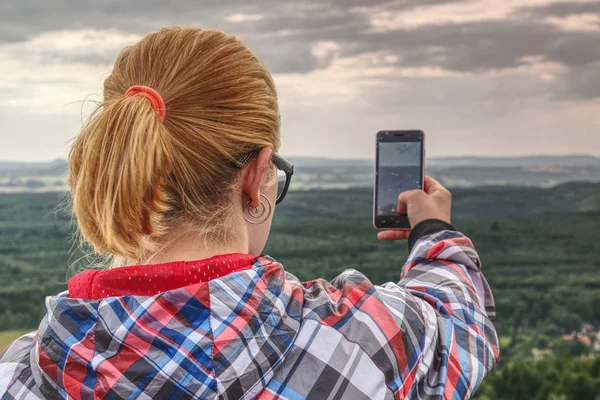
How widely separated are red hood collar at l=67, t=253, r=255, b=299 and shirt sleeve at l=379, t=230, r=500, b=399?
25cm

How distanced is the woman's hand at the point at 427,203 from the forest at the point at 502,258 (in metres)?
1.57

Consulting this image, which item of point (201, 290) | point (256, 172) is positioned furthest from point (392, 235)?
point (201, 290)

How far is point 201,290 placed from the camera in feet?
2.44

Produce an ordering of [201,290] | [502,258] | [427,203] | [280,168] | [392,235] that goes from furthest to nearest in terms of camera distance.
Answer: [502,258]
[392,235]
[427,203]
[280,168]
[201,290]

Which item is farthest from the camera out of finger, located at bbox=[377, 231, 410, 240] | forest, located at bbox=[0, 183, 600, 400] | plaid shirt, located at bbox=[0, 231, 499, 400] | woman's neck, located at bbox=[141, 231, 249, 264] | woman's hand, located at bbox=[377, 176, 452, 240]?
forest, located at bbox=[0, 183, 600, 400]

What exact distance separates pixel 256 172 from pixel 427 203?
0.44m

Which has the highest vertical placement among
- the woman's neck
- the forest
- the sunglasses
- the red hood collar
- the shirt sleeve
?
the sunglasses

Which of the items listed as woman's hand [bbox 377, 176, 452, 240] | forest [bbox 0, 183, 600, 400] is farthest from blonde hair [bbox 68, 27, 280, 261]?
forest [bbox 0, 183, 600, 400]

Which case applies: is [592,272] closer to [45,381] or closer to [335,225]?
[335,225]

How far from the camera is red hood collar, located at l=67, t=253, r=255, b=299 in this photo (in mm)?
780

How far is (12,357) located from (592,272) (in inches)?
221

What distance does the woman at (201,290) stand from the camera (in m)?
0.73

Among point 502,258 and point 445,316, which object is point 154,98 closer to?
point 445,316

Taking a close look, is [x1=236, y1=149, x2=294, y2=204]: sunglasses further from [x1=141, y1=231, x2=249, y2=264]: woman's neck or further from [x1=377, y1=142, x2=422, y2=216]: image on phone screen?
[x1=377, y1=142, x2=422, y2=216]: image on phone screen
